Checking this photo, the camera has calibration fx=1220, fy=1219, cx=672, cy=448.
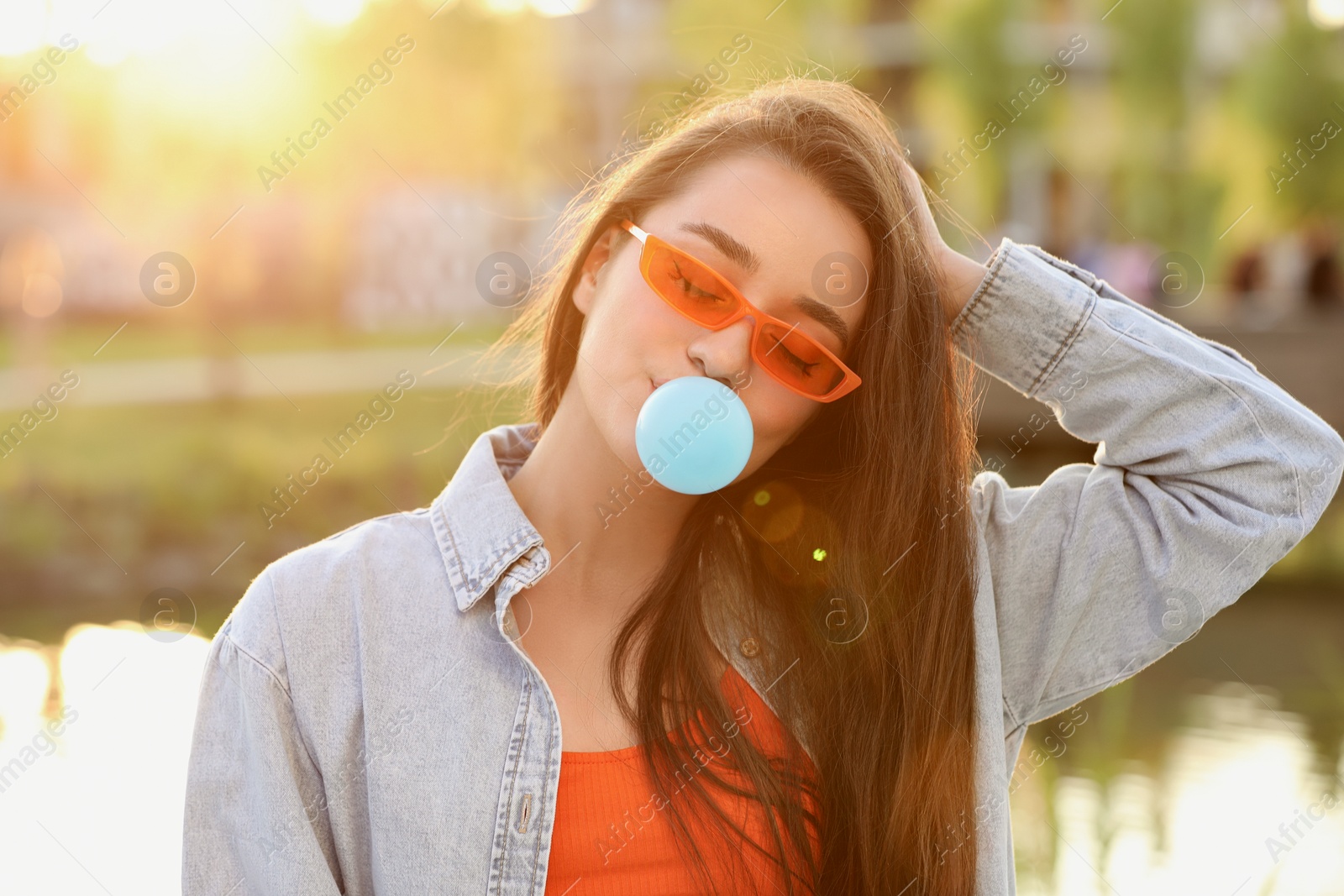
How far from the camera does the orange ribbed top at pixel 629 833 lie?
67.4 inches

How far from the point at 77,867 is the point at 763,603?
325 cm

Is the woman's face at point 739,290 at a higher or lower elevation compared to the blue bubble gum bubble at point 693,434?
higher

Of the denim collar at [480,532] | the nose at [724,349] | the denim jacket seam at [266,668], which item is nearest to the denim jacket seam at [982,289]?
the nose at [724,349]

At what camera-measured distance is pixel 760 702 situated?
6.33ft

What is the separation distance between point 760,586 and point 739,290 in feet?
1.76

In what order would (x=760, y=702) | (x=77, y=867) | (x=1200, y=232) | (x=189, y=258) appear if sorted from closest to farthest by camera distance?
(x=760, y=702)
(x=77, y=867)
(x=189, y=258)
(x=1200, y=232)

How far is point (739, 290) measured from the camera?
6.01 ft

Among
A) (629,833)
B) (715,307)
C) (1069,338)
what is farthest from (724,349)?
(629,833)

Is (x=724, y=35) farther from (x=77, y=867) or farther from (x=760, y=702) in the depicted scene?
(x=760, y=702)

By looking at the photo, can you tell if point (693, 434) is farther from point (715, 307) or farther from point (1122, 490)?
point (1122, 490)

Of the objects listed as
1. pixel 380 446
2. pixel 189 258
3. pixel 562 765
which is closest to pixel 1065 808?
pixel 562 765

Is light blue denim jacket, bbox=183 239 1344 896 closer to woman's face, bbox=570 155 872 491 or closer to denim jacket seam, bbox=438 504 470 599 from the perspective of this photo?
denim jacket seam, bbox=438 504 470 599

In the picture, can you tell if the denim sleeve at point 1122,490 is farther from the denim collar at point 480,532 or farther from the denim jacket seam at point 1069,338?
the denim collar at point 480,532

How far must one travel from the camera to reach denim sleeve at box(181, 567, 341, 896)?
1.62 metres
